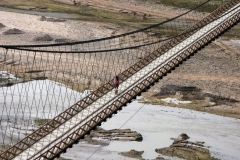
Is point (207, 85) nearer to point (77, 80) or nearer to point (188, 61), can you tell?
point (188, 61)

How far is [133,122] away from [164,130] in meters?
1.88

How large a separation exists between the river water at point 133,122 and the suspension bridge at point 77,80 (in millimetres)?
92

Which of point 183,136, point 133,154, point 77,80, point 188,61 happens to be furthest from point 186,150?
point 188,61

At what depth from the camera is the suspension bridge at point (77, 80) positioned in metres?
27.8

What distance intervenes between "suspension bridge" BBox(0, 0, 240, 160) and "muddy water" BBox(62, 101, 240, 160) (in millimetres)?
2707

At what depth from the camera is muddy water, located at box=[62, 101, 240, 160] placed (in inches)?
1334

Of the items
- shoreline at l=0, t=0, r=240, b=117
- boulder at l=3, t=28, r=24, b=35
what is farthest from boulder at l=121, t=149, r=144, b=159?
boulder at l=3, t=28, r=24, b=35

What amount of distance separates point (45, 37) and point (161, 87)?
539 inches

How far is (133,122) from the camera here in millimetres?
38594

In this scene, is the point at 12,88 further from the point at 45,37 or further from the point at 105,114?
the point at 105,114

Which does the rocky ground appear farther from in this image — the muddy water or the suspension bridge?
the suspension bridge

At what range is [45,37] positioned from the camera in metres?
54.4

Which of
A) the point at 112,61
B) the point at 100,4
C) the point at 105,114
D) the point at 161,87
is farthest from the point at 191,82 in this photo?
the point at 100,4

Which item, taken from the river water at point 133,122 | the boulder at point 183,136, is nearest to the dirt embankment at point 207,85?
the river water at point 133,122
